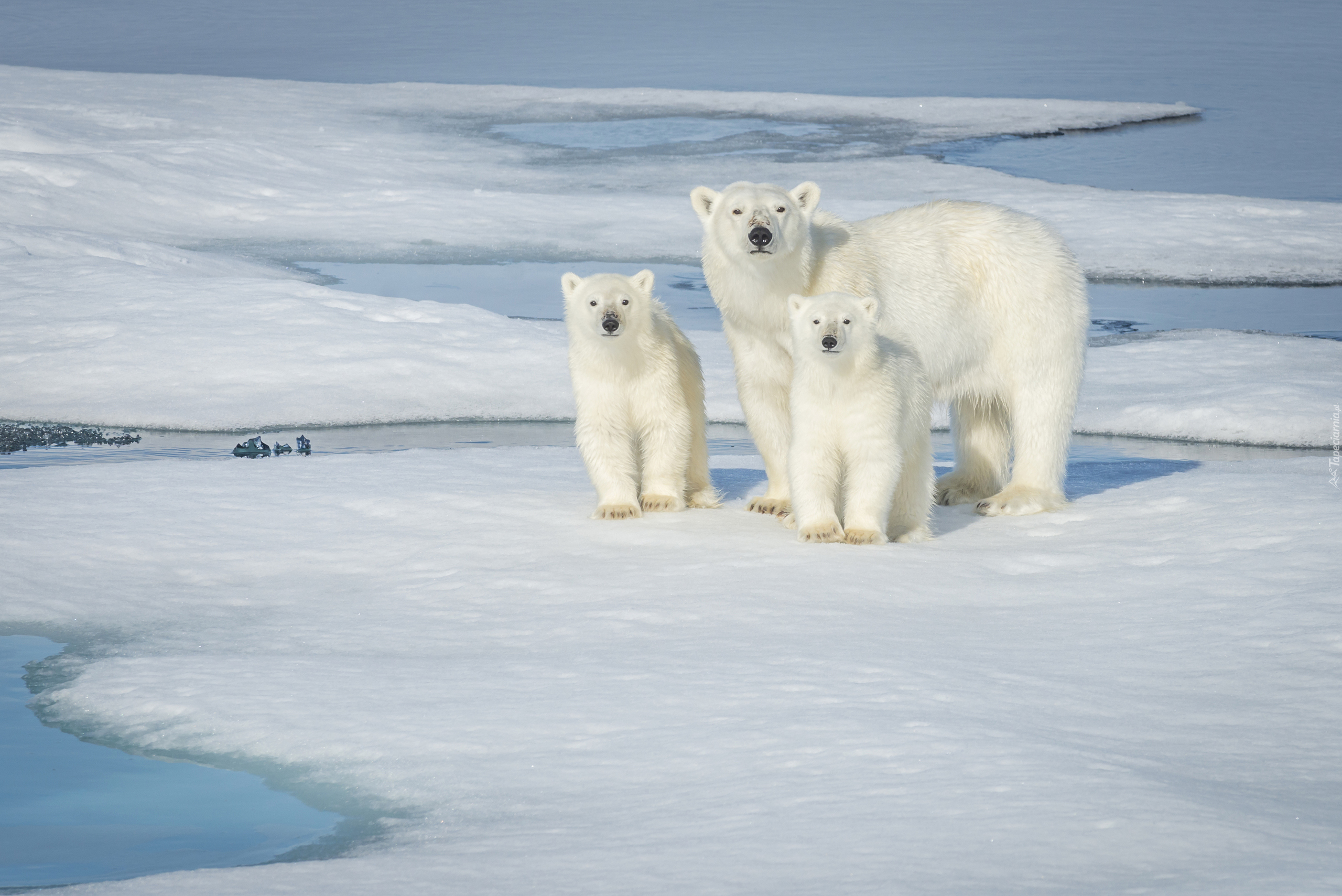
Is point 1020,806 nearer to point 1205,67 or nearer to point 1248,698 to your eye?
point 1248,698

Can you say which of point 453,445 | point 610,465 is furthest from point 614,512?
point 453,445

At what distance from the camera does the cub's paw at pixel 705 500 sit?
5.35 meters

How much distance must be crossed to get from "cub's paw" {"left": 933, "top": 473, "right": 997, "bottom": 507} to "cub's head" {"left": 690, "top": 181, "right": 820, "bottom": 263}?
1223mm

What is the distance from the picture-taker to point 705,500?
535cm

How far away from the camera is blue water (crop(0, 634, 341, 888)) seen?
2787mm

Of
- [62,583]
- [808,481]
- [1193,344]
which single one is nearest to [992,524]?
[808,481]

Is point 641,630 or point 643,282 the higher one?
point 643,282

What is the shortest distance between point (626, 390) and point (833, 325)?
869 millimetres

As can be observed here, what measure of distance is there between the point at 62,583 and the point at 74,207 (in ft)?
27.8

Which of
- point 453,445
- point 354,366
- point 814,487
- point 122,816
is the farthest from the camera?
point 354,366

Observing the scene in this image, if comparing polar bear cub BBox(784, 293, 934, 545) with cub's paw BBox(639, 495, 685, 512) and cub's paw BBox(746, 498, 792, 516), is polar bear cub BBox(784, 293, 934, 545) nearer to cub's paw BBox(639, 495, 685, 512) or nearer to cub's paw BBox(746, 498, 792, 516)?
cub's paw BBox(746, 498, 792, 516)

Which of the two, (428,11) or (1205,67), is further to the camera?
(428,11)

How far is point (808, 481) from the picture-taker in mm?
4648

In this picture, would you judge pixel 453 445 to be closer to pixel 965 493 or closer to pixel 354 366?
pixel 354 366
